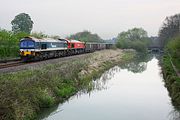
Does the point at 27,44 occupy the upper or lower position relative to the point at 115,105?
upper

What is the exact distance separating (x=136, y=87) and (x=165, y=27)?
80.1 meters

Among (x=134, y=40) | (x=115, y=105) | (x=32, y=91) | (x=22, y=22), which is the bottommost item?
(x=115, y=105)

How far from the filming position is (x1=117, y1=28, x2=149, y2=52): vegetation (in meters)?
138

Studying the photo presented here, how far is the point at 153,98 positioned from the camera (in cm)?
2808

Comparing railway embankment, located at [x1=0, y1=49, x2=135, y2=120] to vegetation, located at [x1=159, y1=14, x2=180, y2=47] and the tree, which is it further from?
the tree

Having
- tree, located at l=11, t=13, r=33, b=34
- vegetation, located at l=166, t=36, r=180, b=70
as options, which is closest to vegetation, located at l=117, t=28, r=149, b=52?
tree, located at l=11, t=13, r=33, b=34

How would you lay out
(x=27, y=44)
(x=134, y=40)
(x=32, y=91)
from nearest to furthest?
(x=32, y=91)
(x=27, y=44)
(x=134, y=40)

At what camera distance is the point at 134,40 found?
502 feet

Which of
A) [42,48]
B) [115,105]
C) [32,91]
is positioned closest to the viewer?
[32,91]

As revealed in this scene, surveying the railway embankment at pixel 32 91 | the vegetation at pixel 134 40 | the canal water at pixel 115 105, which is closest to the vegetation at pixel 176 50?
the canal water at pixel 115 105

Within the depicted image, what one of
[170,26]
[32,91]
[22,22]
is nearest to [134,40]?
[170,26]

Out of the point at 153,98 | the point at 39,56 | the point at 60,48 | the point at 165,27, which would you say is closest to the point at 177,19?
the point at 165,27

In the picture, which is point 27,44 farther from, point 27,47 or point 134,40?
point 134,40

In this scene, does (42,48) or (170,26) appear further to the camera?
(170,26)
